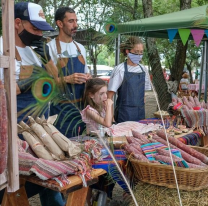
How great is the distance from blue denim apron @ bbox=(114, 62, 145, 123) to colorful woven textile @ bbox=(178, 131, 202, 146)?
77cm

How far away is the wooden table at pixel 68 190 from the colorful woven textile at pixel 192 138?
1.11m

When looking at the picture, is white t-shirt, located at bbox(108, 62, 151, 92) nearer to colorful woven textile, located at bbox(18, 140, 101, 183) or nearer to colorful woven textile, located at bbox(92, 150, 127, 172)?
colorful woven textile, located at bbox(92, 150, 127, 172)

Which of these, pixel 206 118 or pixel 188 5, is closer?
pixel 206 118

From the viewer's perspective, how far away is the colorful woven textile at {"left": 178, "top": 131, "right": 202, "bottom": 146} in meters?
2.85

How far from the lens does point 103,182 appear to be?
100 inches

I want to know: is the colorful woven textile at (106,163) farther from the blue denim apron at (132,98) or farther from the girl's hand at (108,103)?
the blue denim apron at (132,98)

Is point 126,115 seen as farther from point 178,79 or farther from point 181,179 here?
point 178,79

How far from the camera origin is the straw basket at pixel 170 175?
1.94 meters

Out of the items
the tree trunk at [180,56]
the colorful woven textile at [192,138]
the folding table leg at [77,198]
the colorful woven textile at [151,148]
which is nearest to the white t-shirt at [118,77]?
the colorful woven textile at [192,138]

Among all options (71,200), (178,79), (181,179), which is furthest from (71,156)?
(178,79)

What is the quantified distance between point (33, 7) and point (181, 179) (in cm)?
148

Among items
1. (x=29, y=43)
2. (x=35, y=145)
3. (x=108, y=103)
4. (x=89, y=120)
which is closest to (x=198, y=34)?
(x=108, y=103)

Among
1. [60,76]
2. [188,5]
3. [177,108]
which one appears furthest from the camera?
[188,5]

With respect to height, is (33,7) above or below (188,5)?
below
